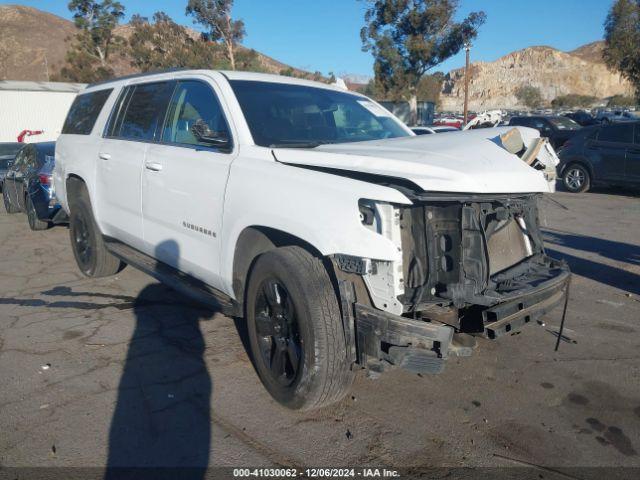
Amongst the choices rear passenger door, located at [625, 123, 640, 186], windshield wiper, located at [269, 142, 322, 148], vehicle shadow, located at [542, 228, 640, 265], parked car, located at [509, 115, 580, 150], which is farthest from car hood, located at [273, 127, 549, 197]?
parked car, located at [509, 115, 580, 150]

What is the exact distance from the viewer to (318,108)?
427 cm

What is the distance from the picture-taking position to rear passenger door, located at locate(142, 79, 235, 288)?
3.67m

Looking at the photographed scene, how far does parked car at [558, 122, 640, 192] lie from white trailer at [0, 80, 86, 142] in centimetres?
2216

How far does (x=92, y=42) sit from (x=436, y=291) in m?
46.5

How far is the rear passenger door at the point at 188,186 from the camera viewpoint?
3.67 metres

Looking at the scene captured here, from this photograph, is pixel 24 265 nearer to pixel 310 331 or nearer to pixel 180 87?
pixel 180 87

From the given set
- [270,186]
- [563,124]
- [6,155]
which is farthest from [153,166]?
[563,124]

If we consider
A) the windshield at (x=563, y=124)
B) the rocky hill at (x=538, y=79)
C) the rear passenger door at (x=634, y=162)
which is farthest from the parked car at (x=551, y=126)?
the rocky hill at (x=538, y=79)

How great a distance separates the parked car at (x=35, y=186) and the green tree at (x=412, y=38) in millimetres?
27363

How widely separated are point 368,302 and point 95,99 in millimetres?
4510

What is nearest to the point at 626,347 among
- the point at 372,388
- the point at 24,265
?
the point at 372,388

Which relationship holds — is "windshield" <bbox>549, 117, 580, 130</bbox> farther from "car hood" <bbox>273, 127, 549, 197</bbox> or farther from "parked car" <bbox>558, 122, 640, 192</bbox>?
"car hood" <bbox>273, 127, 549, 197</bbox>

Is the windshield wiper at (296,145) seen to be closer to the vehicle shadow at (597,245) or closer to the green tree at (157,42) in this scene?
the vehicle shadow at (597,245)

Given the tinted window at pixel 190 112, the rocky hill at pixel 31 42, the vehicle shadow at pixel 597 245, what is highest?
the rocky hill at pixel 31 42
